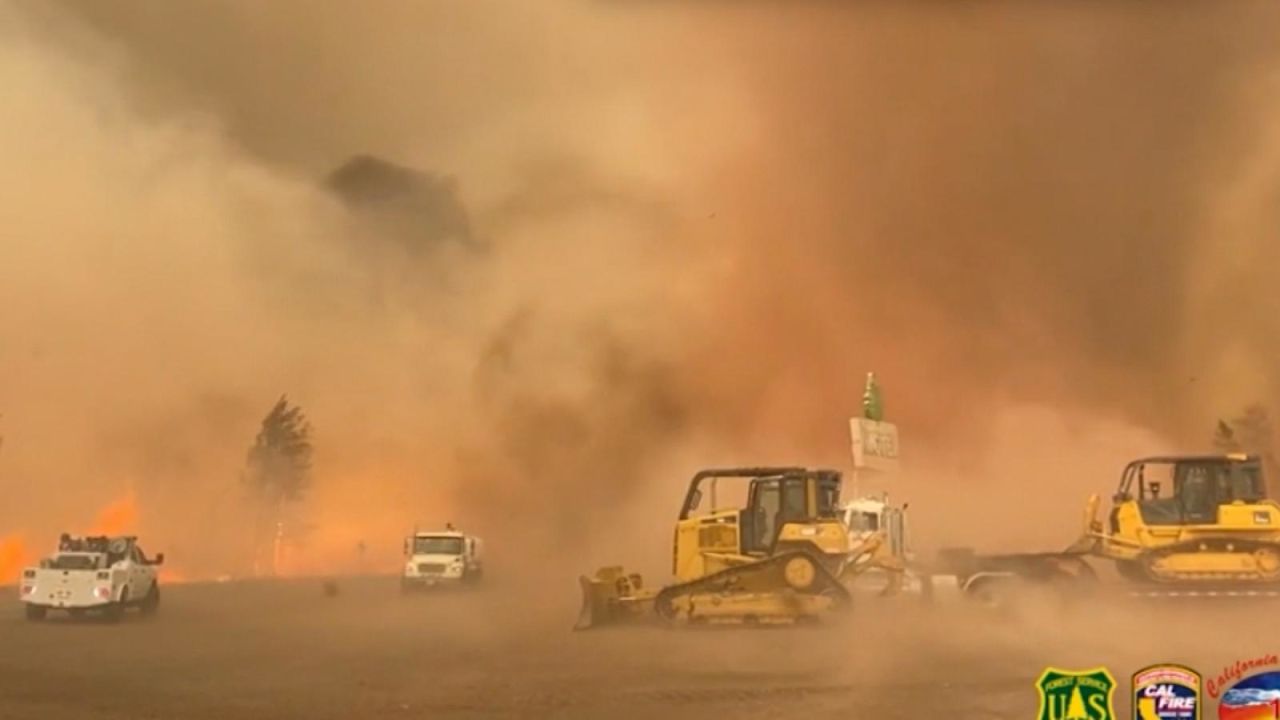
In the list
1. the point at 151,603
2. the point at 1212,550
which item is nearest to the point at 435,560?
the point at 151,603

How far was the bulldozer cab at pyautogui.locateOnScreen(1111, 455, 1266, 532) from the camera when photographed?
1501 centimetres

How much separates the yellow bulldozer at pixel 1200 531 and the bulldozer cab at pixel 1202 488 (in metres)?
0.01

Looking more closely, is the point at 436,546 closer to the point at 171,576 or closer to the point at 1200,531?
the point at 171,576

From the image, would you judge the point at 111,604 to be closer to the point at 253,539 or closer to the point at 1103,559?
the point at 1103,559

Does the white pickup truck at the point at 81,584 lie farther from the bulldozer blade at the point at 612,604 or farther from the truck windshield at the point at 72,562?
the bulldozer blade at the point at 612,604

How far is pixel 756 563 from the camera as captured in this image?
13273 mm

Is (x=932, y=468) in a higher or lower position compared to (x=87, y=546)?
higher

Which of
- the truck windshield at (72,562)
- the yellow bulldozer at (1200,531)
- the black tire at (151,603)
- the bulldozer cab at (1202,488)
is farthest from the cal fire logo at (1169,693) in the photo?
the black tire at (151,603)

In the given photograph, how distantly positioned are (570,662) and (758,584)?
3.44 meters

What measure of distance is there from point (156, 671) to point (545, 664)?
3563 millimetres

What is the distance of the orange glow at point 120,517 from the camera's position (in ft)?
94.4

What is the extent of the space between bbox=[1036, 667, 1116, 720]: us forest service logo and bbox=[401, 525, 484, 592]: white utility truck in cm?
1857

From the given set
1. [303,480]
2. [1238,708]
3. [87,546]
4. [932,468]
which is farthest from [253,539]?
[1238,708]

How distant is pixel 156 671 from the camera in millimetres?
10203
